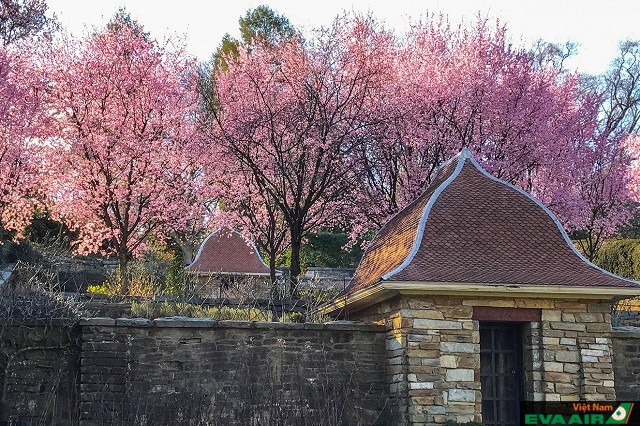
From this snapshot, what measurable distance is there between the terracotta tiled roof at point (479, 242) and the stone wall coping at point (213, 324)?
625 mm

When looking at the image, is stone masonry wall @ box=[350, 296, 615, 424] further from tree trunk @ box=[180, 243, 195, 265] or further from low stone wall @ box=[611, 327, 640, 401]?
tree trunk @ box=[180, 243, 195, 265]

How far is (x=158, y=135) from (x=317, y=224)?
4.27 m

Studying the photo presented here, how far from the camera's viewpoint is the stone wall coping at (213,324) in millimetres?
10219

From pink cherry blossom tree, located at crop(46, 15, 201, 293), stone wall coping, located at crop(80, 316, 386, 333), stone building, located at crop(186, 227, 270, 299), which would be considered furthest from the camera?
stone building, located at crop(186, 227, 270, 299)

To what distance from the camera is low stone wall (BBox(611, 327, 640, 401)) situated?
11.4m

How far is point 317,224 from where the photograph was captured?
19.4 m

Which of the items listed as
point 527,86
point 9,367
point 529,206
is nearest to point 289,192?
point 527,86

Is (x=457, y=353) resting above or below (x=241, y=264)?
below

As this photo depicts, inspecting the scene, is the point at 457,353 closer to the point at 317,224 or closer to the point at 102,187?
the point at 317,224

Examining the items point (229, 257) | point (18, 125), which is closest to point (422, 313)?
point (18, 125)

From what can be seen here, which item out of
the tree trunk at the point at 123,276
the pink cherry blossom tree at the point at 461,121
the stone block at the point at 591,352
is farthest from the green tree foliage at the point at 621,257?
the tree trunk at the point at 123,276

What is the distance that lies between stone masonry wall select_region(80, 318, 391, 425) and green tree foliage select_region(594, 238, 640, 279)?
15.1 m

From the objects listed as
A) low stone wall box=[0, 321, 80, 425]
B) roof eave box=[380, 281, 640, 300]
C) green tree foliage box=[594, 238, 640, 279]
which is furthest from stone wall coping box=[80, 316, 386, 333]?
green tree foliage box=[594, 238, 640, 279]

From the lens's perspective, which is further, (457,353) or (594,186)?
(594,186)
